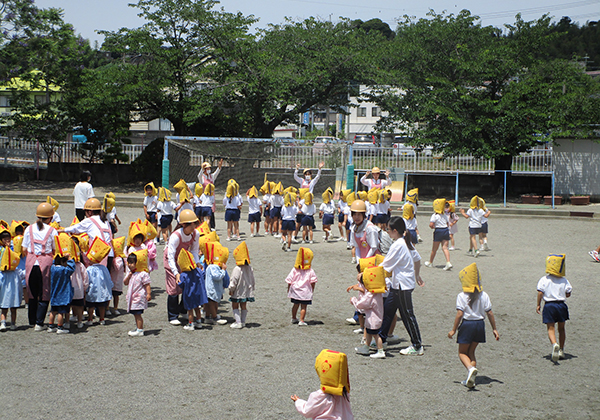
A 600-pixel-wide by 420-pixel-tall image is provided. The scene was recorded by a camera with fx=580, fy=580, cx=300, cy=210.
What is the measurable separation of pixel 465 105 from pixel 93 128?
1737cm

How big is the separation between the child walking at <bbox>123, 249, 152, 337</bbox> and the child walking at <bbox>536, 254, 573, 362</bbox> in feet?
16.8

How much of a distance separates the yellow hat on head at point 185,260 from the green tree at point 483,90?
1884 cm

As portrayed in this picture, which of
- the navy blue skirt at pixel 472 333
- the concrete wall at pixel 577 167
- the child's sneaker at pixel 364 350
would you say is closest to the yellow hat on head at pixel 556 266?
the navy blue skirt at pixel 472 333

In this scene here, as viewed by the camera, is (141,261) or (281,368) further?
(141,261)

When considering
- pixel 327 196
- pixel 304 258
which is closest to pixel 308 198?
pixel 327 196

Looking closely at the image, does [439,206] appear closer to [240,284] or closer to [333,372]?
[240,284]

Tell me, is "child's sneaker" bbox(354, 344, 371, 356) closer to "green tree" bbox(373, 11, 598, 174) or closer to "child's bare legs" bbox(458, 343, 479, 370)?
"child's bare legs" bbox(458, 343, 479, 370)

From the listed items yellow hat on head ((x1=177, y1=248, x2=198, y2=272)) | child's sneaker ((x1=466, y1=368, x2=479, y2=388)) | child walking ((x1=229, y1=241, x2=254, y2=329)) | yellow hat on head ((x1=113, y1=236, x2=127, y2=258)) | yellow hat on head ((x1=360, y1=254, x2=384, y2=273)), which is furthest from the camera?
yellow hat on head ((x1=113, y1=236, x2=127, y2=258))

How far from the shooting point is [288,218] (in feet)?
48.3

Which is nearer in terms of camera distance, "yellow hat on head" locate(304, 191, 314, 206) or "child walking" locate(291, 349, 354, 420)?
"child walking" locate(291, 349, 354, 420)

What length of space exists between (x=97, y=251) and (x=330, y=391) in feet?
16.5

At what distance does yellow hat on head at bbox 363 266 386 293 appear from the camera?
7.05 meters

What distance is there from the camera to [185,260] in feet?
25.7

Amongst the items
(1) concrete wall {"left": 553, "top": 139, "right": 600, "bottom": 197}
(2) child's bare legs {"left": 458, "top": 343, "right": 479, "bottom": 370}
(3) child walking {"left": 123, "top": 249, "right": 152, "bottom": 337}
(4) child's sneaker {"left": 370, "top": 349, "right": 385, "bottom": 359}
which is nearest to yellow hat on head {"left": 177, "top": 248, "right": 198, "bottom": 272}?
(3) child walking {"left": 123, "top": 249, "right": 152, "bottom": 337}
